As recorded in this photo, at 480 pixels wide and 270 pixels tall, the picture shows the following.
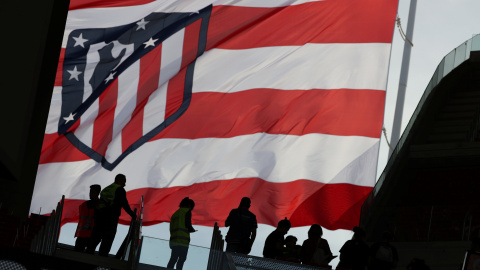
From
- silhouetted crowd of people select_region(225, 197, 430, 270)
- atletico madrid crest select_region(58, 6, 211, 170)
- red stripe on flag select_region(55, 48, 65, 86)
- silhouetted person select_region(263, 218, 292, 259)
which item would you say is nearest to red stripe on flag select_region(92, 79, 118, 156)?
atletico madrid crest select_region(58, 6, 211, 170)

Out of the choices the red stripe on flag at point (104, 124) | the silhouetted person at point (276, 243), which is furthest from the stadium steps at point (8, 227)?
the silhouetted person at point (276, 243)

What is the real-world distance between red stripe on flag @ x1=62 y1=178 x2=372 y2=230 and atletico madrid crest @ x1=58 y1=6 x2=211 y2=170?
1060 millimetres

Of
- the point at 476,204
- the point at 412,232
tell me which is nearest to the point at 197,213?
the point at 412,232

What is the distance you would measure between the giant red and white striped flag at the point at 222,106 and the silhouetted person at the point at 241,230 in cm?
314

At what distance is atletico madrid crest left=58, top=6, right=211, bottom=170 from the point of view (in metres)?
19.7

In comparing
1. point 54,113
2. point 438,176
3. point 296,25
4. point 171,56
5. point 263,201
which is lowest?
point 263,201

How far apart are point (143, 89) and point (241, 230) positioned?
516cm

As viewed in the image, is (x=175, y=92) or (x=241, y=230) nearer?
(x=241, y=230)

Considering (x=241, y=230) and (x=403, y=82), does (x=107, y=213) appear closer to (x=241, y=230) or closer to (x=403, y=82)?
(x=241, y=230)

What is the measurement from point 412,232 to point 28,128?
29.3 feet

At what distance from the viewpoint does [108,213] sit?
15.9 meters

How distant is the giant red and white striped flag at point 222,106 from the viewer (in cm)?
1914

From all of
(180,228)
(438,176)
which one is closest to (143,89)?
(180,228)

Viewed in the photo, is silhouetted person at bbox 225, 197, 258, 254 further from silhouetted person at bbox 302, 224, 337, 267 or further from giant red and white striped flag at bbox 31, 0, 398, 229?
giant red and white striped flag at bbox 31, 0, 398, 229
